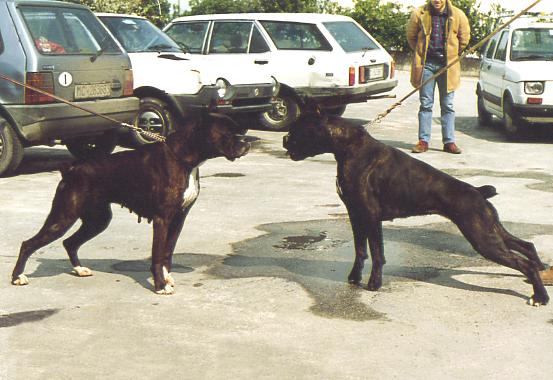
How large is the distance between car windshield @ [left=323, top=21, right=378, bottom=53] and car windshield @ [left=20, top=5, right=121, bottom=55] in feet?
15.8

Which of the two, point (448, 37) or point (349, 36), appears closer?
point (448, 37)

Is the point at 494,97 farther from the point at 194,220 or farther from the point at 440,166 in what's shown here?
the point at 194,220

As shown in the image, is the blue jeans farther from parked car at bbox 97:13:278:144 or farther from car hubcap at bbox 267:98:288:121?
car hubcap at bbox 267:98:288:121

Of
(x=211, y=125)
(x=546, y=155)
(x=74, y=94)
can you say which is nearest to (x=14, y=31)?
(x=74, y=94)

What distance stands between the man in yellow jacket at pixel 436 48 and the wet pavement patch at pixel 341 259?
184 inches

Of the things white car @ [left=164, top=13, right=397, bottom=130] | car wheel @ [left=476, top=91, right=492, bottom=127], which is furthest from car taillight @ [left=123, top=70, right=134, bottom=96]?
car wheel @ [left=476, top=91, right=492, bottom=127]

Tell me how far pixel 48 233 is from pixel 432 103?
7.61m

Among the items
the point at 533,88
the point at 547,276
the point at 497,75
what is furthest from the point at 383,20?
the point at 547,276

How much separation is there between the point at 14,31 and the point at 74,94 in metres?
0.92

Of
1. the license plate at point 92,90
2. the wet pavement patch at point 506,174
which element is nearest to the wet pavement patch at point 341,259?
the wet pavement patch at point 506,174

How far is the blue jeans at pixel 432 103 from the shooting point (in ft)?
41.7

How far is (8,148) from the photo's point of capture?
34.4ft

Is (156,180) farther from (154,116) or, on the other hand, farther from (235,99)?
(235,99)

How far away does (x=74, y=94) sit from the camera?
10672 millimetres
